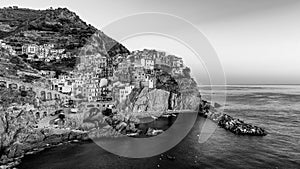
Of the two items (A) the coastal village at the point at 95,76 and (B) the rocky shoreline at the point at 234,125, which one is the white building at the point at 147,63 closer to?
(A) the coastal village at the point at 95,76

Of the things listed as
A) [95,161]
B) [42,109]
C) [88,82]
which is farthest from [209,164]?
[88,82]

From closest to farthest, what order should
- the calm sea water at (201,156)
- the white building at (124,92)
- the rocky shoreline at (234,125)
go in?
the calm sea water at (201,156)
the rocky shoreline at (234,125)
the white building at (124,92)

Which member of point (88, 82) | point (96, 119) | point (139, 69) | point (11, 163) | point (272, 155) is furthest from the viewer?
point (139, 69)

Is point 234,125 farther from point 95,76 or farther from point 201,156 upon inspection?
point 95,76

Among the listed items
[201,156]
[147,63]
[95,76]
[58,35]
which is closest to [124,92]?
[95,76]

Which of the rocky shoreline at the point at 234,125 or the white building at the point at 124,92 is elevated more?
the white building at the point at 124,92

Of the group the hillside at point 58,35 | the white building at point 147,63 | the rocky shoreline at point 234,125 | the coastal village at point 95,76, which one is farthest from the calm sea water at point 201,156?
the hillside at point 58,35

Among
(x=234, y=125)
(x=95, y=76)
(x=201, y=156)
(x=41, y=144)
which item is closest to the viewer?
(x=201, y=156)

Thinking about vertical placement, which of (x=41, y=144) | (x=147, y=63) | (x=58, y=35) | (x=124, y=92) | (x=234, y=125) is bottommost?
(x=41, y=144)

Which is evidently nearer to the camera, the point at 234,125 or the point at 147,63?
the point at 234,125

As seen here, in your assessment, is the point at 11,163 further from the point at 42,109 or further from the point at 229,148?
the point at 229,148

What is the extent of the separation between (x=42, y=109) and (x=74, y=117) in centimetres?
427

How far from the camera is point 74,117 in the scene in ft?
86.0

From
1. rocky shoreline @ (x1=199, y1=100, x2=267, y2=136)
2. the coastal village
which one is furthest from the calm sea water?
the coastal village
